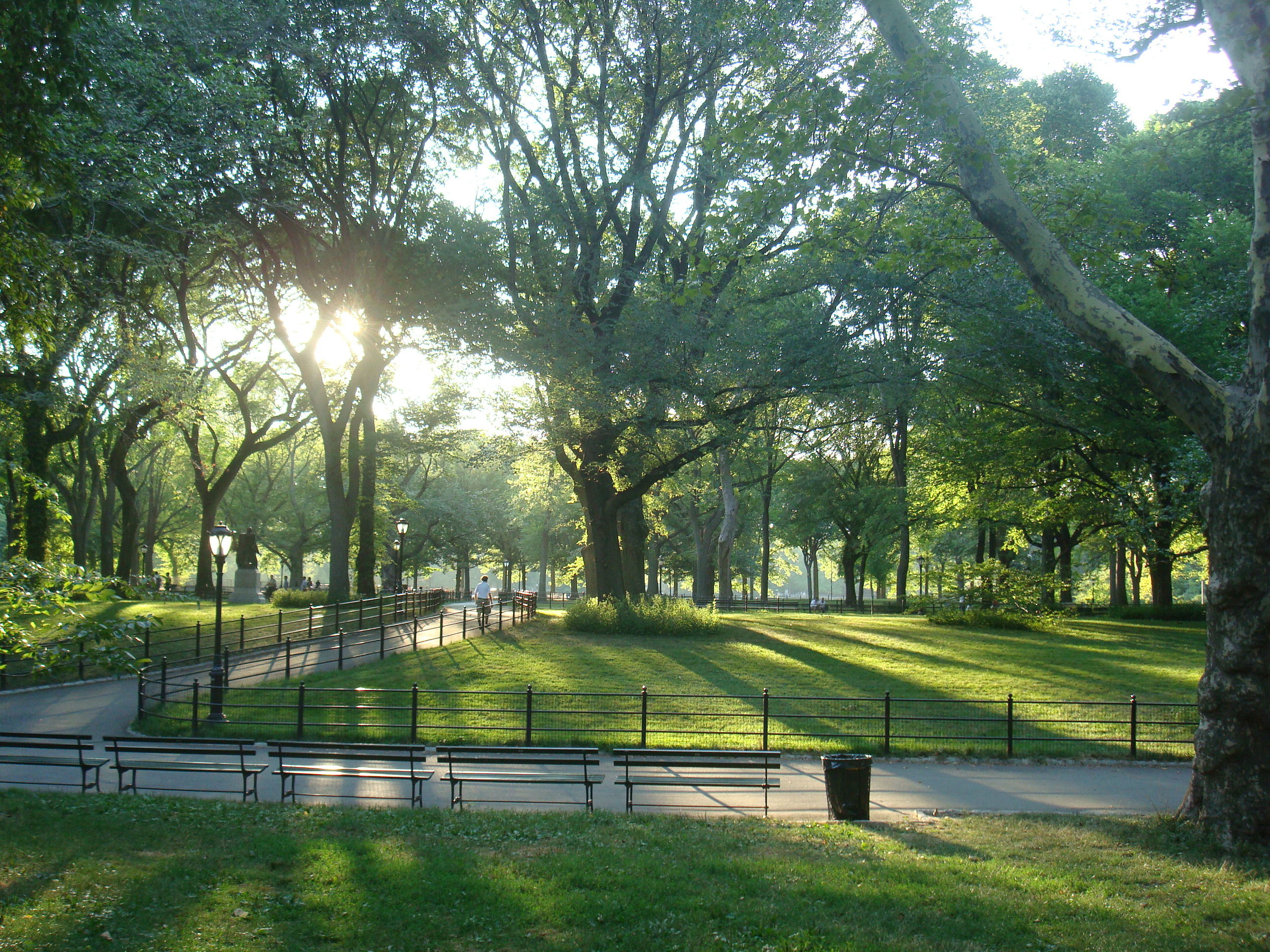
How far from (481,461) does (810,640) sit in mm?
13551

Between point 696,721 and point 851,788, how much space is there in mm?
5441

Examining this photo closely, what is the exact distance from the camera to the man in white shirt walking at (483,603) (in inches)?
1027

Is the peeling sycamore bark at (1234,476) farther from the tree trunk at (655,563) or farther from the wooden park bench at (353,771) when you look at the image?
the tree trunk at (655,563)

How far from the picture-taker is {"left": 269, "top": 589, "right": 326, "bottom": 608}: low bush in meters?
33.3

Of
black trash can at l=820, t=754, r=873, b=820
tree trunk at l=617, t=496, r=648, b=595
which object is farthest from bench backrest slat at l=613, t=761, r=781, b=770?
tree trunk at l=617, t=496, r=648, b=595

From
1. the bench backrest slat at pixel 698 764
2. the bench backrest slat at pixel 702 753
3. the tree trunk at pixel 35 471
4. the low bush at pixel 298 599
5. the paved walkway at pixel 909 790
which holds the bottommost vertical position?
the paved walkway at pixel 909 790

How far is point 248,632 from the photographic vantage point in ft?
78.4

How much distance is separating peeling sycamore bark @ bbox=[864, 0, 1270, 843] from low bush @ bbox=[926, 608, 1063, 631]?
23509 mm

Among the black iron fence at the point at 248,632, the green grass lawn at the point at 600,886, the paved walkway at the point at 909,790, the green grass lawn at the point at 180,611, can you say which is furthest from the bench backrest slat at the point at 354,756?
the green grass lawn at the point at 180,611

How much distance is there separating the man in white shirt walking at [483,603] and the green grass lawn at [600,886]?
57.6 ft

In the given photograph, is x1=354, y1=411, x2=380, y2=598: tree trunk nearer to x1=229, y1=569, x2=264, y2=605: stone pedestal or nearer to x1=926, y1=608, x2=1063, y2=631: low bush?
x1=229, y1=569, x2=264, y2=605: stone pedestal

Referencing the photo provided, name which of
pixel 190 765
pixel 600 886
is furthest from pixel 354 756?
pixel 600 886

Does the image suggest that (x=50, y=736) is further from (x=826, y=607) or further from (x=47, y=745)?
(x=826, y=607)

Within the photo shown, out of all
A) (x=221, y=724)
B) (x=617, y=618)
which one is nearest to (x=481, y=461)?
(x=617, y=618)
